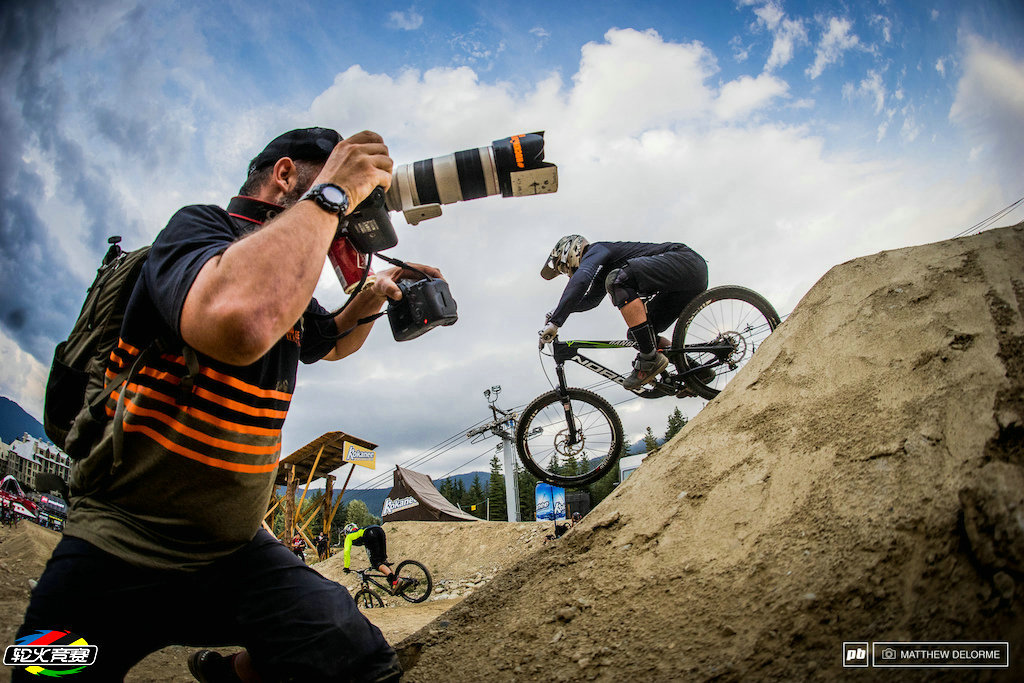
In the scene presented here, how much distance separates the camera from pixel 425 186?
2.74 metres

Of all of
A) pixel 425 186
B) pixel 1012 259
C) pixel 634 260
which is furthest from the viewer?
pixel 634 260

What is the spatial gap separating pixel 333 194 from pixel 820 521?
2.19m

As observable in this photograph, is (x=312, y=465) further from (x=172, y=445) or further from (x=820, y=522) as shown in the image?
(x=820, y=522)

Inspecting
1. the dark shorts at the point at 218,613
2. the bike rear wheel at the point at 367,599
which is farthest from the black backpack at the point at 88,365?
the bike rear wheel at the point at 367,599

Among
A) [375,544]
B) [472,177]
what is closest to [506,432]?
[375,544]

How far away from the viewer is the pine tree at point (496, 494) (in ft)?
167

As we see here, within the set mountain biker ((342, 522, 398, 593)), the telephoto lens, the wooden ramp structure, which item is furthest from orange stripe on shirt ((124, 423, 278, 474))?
the wooden ramp structure

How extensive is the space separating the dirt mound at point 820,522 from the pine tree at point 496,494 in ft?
161

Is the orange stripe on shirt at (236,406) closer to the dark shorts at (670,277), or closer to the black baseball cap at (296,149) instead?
the black baseball cap at (296,149)

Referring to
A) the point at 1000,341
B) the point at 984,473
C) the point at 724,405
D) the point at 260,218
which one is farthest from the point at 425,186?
the point at 1000,341

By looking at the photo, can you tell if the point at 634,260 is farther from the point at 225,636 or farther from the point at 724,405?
the point at 225,636

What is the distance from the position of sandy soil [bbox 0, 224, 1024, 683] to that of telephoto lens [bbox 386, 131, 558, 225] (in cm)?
192

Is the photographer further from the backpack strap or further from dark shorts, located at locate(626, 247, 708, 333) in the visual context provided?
dark shorts, located at locate(626, 247, 708, 333)

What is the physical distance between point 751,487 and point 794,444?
328 mm
